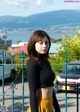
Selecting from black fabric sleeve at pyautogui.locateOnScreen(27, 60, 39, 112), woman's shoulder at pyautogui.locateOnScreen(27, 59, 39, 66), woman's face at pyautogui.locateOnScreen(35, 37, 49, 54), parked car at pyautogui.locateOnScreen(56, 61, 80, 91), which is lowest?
parked car at pyautogui.locateOnScreen(56, 61, 80, 91)

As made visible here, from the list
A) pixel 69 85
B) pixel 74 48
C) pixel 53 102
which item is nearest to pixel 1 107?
pixel 53 102

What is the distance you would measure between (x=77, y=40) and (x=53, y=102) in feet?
49.6

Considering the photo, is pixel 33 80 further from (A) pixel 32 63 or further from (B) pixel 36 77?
(A) pixel 32 63

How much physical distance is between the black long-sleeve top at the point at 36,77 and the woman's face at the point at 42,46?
0.36ft

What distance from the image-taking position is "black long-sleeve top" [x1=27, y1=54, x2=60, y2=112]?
3.81 metres

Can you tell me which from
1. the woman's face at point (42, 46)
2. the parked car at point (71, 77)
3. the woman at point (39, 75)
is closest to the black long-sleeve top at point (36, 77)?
the woman at point (39, 75)

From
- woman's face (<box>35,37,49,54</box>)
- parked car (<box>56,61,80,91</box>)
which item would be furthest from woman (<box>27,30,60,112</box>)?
parked car (<box>56,61,80,91</box>)

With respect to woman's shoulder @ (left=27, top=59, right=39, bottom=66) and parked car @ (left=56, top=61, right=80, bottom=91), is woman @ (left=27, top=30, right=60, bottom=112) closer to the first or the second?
woman's shoulder @ (left=27, top=59, right=39, bottom=66)

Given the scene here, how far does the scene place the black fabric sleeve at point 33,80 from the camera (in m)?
3.80

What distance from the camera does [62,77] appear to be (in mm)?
14547

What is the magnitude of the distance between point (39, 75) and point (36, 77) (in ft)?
0.14

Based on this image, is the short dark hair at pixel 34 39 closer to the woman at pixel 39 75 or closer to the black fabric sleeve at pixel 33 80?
the woman at pixel 39 75

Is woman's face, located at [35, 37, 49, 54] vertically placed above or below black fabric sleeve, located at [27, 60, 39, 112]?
above

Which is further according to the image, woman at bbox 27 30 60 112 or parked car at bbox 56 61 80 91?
parked car at bbox 56 61 80 91
